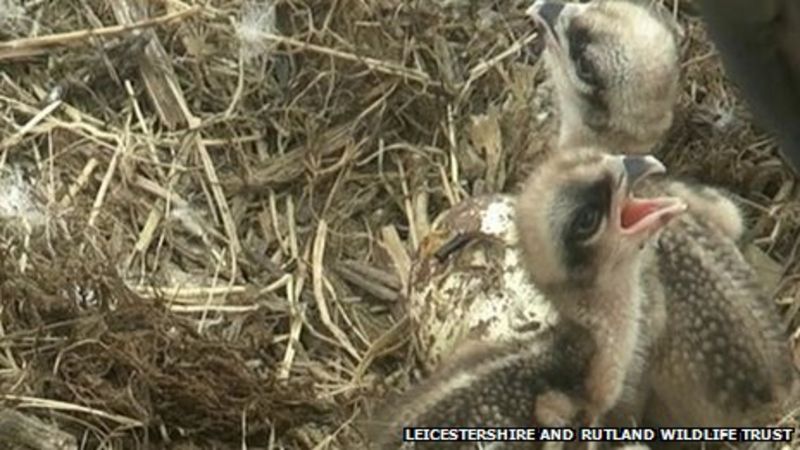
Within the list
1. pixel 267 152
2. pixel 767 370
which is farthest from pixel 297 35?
pixel 767 370

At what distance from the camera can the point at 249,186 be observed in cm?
324

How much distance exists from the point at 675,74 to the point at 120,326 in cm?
89

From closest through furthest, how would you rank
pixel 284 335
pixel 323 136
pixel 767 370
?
pixel 767 370 < pixel 284 335 < pixel 323 136

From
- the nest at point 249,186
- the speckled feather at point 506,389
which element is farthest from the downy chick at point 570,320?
the nest at point 249,186

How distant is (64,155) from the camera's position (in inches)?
129

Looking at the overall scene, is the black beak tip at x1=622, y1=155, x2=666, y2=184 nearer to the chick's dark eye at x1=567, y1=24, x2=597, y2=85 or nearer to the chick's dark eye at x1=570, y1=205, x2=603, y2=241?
the chick's dark eye at x1=570, y1=205, x2=603, y2=241

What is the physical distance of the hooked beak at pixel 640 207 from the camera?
103 inches

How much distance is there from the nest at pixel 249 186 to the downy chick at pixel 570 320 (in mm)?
248

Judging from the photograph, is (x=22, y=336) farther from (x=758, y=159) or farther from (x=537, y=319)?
(x=758, y=159)

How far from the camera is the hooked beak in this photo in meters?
2.62

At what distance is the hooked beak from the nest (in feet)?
1.28

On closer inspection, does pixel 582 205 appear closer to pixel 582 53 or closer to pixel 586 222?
pixel 586 222

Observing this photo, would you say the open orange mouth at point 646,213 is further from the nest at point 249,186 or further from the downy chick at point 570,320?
the nest at point 249,186

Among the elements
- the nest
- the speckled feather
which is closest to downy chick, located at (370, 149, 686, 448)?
the speckled feather
